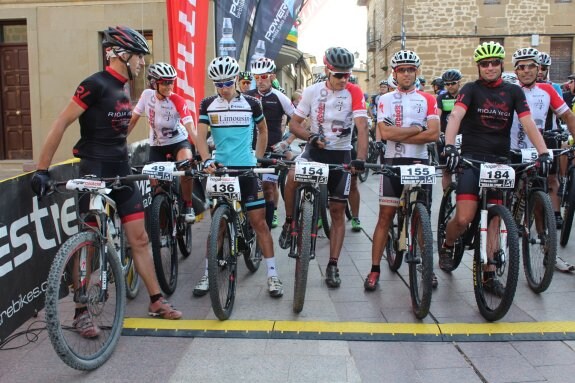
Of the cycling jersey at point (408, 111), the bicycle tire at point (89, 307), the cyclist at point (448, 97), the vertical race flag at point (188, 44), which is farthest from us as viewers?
the cyclist at point (448, 97)

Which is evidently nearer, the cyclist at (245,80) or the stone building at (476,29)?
the cyclist at (245,80)

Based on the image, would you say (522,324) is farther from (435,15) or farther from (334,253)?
(435,15)

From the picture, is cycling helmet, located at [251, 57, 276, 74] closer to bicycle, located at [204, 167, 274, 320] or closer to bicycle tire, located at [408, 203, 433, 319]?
bicycle, located at [204, 167, 274, 320]

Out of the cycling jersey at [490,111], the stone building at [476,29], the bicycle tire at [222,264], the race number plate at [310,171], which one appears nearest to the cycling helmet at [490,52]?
the cycling jersey at [490,111]

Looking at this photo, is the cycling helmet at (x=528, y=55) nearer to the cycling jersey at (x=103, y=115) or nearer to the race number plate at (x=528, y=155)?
the race number plate at (x=528, y=155)

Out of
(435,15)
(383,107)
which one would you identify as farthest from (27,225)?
(435,15)

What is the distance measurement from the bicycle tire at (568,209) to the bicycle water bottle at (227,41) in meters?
5.61

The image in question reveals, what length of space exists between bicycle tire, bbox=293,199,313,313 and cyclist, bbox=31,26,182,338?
974 mm

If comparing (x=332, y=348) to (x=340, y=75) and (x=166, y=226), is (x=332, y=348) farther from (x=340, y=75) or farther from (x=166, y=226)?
(x=340, y=75)

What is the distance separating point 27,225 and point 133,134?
8165 mm

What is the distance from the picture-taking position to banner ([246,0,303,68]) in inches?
401

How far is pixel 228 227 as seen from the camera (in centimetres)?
441

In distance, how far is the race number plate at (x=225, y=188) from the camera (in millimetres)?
4336

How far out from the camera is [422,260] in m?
4.12
